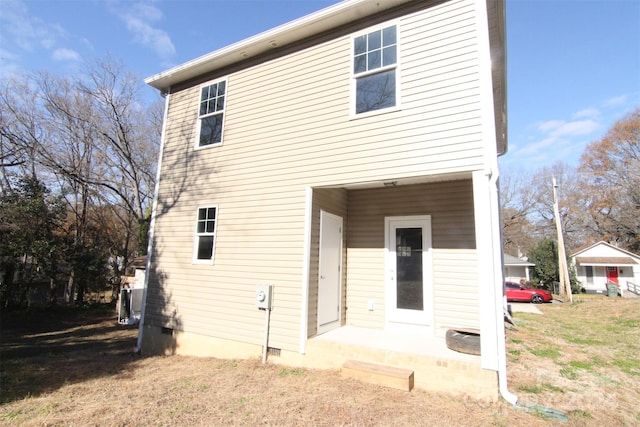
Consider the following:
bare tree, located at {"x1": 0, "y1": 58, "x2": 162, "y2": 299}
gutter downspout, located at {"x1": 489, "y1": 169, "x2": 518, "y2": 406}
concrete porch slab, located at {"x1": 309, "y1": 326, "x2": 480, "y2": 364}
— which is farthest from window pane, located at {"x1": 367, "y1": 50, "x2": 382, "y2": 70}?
bare tree, located at {"x1": 0, "y1": 58, "x2": 162, "y2": 299}

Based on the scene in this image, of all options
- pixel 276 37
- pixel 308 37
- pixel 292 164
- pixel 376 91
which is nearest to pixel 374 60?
pixel 376 91

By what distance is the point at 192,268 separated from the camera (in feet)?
22.2

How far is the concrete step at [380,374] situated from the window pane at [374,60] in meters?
4.71

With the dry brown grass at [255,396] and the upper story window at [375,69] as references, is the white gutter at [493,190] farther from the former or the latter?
the upper story window at [375,69]

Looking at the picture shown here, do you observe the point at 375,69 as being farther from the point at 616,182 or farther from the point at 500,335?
the point at 616,182

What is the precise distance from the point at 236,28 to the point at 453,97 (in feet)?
20.2

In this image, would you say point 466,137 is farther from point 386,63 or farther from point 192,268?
point 192,268

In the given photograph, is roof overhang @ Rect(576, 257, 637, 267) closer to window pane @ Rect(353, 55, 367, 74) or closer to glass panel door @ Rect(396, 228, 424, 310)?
glass panel door @ Rect(396, 228, 424, 310)

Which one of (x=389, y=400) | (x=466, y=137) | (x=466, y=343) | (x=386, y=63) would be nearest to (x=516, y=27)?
(x=386, y=63)

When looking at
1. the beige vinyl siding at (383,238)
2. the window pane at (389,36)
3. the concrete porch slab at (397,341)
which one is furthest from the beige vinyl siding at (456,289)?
the window pane at (389,36)

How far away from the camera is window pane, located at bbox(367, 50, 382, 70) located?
17.6 ft

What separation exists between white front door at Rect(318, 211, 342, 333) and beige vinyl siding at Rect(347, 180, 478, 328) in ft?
1.12

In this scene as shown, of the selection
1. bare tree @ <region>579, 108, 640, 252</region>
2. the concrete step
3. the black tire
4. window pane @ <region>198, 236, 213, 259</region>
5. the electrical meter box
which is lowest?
the concrete step

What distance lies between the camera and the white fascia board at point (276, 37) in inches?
213
